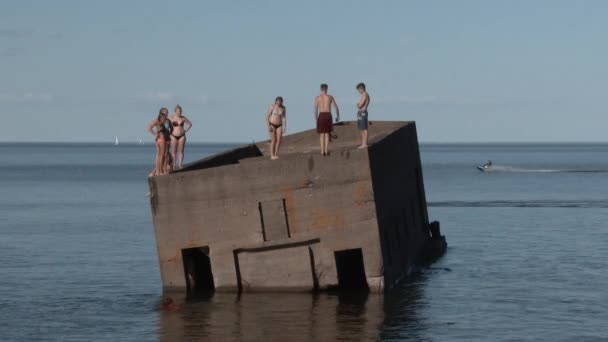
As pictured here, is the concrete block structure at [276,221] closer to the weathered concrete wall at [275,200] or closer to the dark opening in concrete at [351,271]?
the weathered concrete wall at [275,200]

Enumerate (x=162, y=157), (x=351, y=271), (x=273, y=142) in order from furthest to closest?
(x=351, y=271)
(x=162, y=157)
(x=273, y=142)

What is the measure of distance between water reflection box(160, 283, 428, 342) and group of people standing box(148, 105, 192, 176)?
2.60 m

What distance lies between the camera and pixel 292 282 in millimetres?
20234

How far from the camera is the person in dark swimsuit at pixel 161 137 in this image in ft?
71.3

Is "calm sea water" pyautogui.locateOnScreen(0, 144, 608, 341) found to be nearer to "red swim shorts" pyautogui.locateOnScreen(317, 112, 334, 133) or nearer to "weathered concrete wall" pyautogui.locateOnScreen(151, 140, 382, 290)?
"weathered concrete wall" pyautogui.locateOnScreen(151, 140, 382, 290)

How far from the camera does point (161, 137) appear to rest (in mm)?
22031

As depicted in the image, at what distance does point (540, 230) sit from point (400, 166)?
1519cm

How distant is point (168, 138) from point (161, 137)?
219 millimetres

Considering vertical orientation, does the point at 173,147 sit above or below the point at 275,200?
above

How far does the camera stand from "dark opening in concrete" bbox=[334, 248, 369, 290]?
71.1 feet

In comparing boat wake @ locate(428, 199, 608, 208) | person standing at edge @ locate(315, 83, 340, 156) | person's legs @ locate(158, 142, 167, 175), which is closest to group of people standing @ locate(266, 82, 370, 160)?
person standing at edge @ locate(315, 83, 340, 156)

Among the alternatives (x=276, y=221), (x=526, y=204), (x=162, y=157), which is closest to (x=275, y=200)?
(x=276, y=221)

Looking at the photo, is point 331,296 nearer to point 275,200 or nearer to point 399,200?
point 275,200

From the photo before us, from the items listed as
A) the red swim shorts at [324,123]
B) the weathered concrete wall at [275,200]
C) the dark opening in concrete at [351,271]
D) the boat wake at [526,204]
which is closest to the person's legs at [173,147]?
the weathered concrete wall at [275,200]
